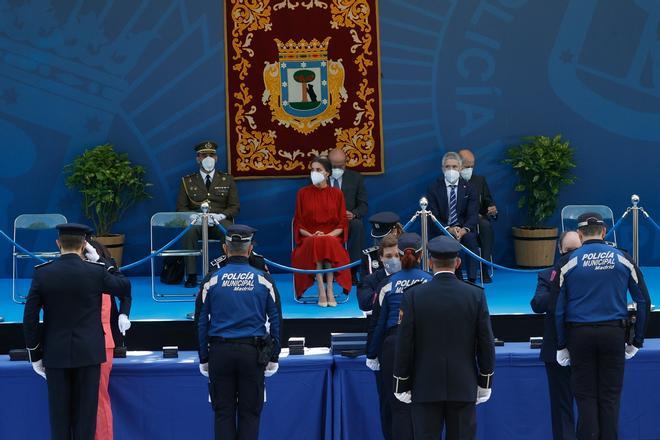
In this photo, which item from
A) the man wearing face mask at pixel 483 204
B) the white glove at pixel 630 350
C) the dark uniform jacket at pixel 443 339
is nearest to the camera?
the dark uniform jacket at pixel 443 339

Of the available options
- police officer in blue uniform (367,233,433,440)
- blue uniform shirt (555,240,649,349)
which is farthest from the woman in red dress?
blue uniform shirt (555,240,649,349)

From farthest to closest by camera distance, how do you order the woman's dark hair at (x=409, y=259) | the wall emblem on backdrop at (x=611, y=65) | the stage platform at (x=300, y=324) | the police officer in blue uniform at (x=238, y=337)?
the wall emblem on backdrop at (x=611, y=65)
the stage platform at (x=300, y=324)
the woman's dark hair at (x=409, y=259)
the police officer in blue uniform at (x=238, y=337)

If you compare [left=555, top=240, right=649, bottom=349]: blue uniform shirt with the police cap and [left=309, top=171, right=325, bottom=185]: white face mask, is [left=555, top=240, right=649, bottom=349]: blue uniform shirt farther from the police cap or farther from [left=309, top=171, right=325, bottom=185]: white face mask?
[left=309, top=171, right=325, bottom=185]: white face mask

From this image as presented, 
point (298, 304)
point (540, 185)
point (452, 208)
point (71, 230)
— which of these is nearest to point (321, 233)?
point (298, 304)

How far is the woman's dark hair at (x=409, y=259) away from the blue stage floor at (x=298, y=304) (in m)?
2.52

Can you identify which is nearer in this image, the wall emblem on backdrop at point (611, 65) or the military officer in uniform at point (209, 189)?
the military officer in uniform at point (209, 189)

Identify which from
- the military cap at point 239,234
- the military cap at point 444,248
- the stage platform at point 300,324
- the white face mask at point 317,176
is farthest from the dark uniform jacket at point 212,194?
the military cap at point 444,248

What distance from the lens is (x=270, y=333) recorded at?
19.2 ft

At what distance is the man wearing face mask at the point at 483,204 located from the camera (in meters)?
10.2

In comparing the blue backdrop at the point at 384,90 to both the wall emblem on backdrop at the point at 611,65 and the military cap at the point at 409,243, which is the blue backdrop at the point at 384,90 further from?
the military cap at the point at 409,243

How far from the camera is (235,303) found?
572 cm

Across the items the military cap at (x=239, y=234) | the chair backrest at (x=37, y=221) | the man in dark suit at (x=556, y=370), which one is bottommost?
the man in dark suit at (x=556, y=370)

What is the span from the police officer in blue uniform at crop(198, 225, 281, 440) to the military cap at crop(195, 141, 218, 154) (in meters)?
4.54

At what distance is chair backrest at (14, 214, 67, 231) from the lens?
33.0ft
